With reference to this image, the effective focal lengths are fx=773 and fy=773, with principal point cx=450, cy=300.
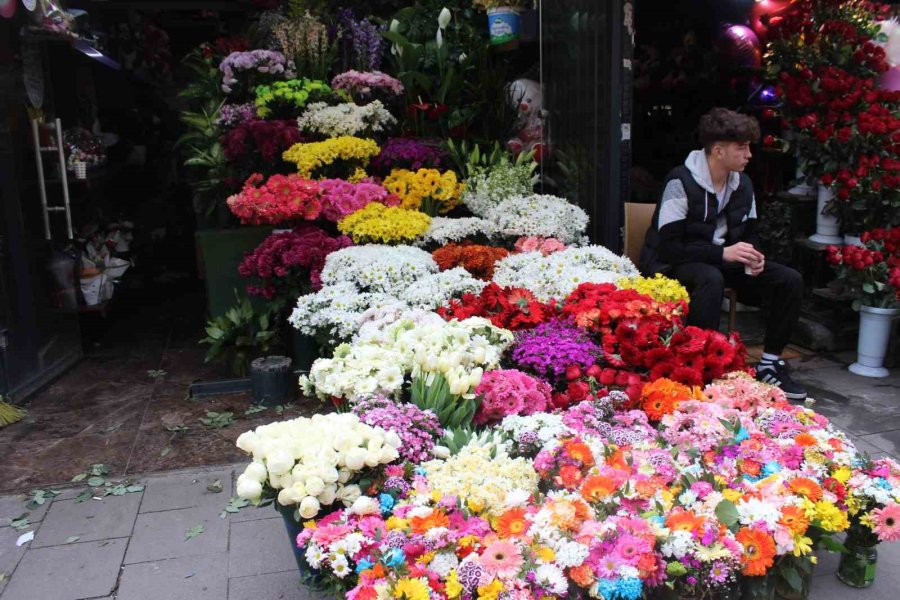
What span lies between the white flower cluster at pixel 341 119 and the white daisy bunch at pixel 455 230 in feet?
2.87

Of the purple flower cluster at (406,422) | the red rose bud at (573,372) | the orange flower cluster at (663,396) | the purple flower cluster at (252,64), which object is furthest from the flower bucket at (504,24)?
the purple flower cluster at (406,422)

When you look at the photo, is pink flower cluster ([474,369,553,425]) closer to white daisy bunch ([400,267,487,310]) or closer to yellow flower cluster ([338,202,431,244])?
white daisy bunch ([400,267,487,310])

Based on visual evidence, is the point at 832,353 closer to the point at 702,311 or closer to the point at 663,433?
the point at 702,311

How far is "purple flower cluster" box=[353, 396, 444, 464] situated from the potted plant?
10.4ft

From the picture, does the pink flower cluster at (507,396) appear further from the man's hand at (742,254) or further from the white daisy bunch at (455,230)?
the white daisy bunch at (455,230)

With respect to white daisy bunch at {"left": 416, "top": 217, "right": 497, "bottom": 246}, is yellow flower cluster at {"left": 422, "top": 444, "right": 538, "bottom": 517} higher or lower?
lower

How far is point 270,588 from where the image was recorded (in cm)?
274

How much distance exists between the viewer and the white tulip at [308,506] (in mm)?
2072

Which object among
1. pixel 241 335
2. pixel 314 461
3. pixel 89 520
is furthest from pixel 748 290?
pixel 89 520

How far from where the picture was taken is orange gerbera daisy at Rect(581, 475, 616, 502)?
212cm

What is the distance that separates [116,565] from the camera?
2910 mm

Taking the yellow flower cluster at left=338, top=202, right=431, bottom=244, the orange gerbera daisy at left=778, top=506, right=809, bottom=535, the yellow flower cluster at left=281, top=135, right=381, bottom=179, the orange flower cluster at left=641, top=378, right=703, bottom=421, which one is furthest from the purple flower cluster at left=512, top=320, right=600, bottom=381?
the yellow flower cluster at left=281, top=135, right=381, bottom=179

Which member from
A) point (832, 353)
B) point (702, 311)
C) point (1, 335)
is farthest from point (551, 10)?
point (1, 335)

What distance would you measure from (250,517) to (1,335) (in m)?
2.21
